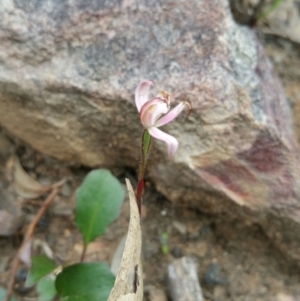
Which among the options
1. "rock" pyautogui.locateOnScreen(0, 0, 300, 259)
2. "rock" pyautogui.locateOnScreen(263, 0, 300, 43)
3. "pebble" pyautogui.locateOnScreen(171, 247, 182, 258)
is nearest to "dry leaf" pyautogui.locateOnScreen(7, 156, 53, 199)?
"rock" pyautogui.locateOnScreen(0, 0, 300, 259)

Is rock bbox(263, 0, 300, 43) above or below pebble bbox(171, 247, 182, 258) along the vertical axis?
above

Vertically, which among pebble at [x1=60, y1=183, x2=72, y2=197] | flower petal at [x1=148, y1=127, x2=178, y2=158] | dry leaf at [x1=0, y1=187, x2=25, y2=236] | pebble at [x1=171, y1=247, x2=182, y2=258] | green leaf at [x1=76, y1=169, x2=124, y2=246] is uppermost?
flower petal at [x1=148, y1=127, x2=178, y2=158]

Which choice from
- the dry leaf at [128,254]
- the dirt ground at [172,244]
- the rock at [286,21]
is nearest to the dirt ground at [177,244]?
the dirt ground at [172,244]

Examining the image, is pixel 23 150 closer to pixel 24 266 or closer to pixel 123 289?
pixel 24 266

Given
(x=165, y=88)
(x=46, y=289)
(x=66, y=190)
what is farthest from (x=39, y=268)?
(x=165, y=88)

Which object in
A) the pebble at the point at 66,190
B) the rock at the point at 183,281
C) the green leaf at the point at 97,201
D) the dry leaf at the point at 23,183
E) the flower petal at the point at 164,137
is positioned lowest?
the dry leaf at the point at 23,183

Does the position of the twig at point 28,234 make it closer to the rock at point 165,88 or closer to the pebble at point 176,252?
the rock at point 165,88

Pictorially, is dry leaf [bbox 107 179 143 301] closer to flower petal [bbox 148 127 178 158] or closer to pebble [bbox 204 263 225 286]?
flower petal [bbox 148 127 178 158]
